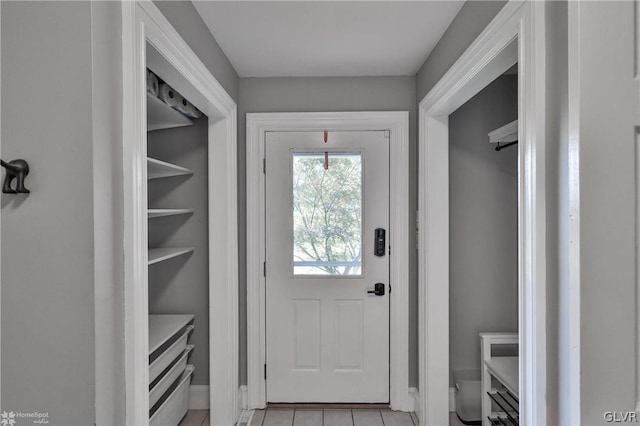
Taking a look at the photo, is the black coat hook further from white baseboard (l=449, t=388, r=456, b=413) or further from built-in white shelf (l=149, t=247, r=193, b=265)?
white baseboard (l=449, t=388, r=456, b=413)

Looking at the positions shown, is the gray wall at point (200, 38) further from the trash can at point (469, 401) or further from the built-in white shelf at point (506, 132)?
the trash can at point (469, 401)

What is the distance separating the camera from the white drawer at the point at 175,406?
6.32ft

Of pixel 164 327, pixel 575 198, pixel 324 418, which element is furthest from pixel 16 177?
pixel 324 418

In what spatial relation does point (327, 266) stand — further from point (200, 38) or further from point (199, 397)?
point (200, 38)

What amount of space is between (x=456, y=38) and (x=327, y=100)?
995mm

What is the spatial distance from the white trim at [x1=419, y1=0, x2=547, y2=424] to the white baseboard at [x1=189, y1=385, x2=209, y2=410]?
4.90ft

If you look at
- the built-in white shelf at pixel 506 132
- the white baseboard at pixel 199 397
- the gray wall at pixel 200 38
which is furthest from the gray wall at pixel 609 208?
the white baseboard at pixel 199 397

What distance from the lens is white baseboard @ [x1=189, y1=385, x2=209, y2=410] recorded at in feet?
8.20

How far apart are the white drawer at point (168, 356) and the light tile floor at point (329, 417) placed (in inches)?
27.5

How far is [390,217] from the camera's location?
2525 millimetres

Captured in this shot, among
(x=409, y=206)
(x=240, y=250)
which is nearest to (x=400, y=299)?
(x=409, y=206)

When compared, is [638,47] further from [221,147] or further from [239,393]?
[239,393]
